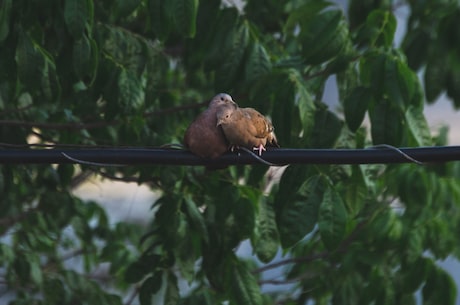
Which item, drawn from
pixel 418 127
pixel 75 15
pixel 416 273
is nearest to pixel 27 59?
pixel 75 15

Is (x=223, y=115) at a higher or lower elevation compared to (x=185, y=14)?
lower

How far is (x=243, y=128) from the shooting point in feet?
14.0

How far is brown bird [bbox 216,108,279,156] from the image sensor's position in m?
4.26

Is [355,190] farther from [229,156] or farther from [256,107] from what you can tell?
[229,156]

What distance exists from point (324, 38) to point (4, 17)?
1469 millimetres

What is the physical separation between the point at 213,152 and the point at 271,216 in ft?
4.75

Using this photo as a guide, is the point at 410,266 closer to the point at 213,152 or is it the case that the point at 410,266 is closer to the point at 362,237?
the point at 362,237

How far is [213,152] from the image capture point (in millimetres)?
4250

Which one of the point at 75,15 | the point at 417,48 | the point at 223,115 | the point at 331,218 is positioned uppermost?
the point at 75,15

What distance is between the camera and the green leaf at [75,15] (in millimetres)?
4719

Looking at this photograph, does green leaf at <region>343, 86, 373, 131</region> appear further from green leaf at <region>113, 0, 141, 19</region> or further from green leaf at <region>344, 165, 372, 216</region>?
green leaf at <region>113, 0, 141, 19</region>

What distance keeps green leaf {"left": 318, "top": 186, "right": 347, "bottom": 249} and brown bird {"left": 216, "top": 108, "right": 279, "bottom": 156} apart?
0.75 metres

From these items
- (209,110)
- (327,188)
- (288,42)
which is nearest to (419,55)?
(288,42)

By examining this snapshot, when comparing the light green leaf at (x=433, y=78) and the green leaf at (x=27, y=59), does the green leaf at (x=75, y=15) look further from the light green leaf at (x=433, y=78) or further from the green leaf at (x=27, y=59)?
the light green leaf at (x=433, y=78)
